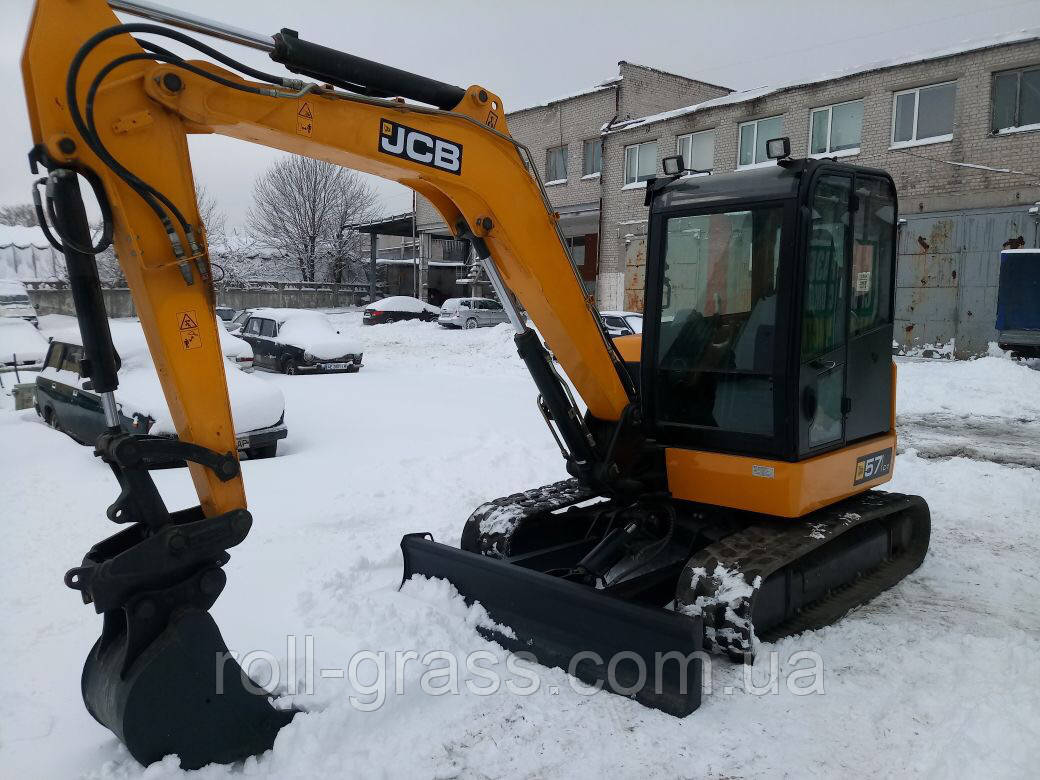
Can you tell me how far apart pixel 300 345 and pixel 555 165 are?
15.0m

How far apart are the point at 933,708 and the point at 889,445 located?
76.8 inches

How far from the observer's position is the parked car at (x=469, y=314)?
29.0 m

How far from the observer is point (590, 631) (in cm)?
382

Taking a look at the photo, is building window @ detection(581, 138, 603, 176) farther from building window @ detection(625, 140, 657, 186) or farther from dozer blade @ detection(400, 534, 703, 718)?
dozer blade @ detection(400, 534, 703, 718)

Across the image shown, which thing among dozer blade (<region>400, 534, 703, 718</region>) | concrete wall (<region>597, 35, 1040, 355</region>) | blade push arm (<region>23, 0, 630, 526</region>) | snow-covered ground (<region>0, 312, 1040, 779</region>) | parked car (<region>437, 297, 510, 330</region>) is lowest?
snow-covered ground (<region>0, 312, 1040, 779</region>)

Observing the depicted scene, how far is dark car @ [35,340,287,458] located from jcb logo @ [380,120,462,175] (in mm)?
5194

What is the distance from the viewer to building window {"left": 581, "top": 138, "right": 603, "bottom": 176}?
26.8 metres

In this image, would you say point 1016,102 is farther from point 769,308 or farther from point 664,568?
point 664,568

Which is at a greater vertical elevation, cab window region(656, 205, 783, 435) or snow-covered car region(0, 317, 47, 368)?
cab window region(656, 205, 783, 435)

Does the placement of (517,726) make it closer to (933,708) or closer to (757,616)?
(757,616)

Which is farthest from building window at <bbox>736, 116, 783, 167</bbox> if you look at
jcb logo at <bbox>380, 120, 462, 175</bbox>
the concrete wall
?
jcb logo at <bbox>380, 120, 462, 175</bbox>

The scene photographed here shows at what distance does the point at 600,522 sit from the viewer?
204 inches

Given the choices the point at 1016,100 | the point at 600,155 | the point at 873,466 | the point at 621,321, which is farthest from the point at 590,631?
the point at 600,155

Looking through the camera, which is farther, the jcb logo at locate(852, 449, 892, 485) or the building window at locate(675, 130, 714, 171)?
the building window at locate(675, 130, 714, 171)
